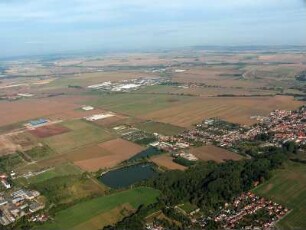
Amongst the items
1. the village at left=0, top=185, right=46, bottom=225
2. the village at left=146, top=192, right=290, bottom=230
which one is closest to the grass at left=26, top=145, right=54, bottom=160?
the village at left=0, top=185, right=46, bottom=225

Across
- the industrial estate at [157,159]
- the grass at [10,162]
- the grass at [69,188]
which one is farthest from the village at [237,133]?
the grass at [10,162]

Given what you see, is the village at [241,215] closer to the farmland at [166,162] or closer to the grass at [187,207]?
the grass at [187,207]

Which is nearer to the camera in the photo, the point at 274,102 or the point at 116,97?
the point at 274,102

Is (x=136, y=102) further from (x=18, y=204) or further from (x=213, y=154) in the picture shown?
(x=18, y=204)

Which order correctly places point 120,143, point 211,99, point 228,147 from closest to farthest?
point 228,147
point 120,143
point 211,99

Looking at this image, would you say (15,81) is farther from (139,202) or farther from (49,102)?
(139,202)


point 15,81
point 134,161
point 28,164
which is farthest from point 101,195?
point 15,81

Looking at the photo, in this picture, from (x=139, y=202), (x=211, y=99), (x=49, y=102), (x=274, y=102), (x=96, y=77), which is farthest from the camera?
(x=96, y=77)
